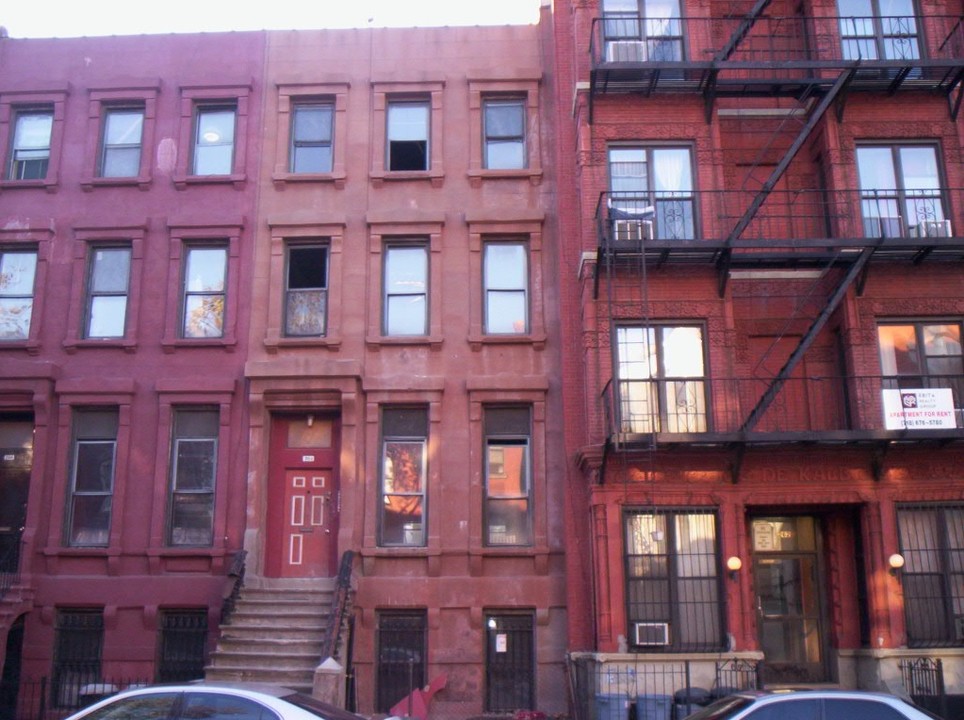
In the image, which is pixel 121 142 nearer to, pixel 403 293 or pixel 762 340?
pixel 403 293

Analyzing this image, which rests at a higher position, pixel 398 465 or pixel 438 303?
pixel 438 303

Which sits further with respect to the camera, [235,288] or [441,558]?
[235,288]

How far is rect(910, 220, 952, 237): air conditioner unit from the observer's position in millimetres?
17156

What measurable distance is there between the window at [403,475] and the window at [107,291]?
5395 mm

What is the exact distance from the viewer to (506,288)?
18828mm

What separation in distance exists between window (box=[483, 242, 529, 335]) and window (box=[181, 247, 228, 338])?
4.96 metres

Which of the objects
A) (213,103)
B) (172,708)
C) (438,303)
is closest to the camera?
(172,708)

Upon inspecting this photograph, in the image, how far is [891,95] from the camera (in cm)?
1791

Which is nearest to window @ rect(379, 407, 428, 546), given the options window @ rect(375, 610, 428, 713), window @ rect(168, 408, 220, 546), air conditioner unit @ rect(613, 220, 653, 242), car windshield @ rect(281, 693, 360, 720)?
window @ rect(375, 610, 428, 713)

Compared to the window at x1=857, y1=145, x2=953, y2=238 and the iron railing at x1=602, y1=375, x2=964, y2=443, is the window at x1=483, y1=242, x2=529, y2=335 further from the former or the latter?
the window at x1=857, y1=145, x2=953, y2=238

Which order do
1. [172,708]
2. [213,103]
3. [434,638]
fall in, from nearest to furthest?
[172,708]
[434,638]
[213,103]

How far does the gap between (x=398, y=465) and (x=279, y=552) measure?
2.60 metres

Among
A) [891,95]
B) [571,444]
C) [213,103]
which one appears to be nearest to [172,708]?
[571,444]

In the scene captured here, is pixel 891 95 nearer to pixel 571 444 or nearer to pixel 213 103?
pixel 571 444
